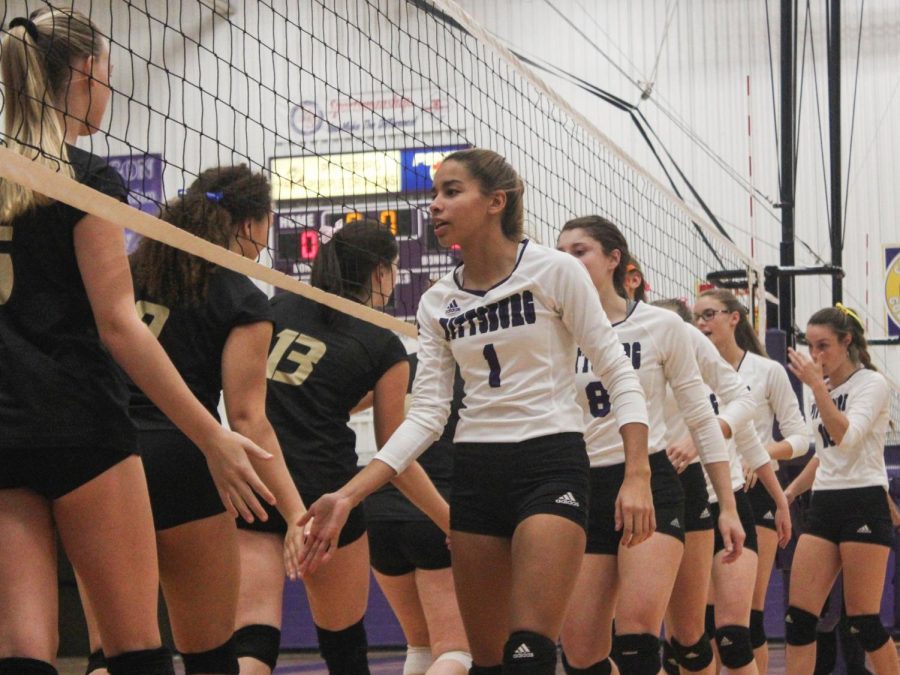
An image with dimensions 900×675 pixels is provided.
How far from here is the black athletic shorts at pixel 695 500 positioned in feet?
15.3

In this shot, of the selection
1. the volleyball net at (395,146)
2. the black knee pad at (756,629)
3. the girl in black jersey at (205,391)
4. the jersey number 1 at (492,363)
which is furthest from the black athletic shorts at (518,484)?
the volleyball net at (395,146)

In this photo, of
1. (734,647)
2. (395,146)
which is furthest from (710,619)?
(395,146)

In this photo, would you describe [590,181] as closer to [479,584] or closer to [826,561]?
[826,561]

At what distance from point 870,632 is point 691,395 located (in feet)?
8.07

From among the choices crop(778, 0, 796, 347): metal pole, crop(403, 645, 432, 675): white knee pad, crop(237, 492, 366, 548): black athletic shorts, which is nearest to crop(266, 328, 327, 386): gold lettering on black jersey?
crop(237, 492, 366, 548): black athletic shorts

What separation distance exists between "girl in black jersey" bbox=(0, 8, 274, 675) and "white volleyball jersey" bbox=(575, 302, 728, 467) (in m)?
2.00

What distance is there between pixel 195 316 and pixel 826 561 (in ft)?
13.4

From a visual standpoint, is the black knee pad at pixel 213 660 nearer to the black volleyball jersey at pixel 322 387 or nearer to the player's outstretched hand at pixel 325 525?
the player's outstretched hand at pixel 325 525

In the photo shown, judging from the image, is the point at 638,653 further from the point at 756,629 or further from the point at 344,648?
the point at 756,629

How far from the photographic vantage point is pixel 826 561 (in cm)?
621

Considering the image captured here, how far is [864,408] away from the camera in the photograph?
6.29 meters

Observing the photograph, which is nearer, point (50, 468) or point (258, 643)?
point (50, 468)

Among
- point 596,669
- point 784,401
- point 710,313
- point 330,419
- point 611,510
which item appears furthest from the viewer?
point 784,401

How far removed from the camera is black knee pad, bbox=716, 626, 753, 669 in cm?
502
